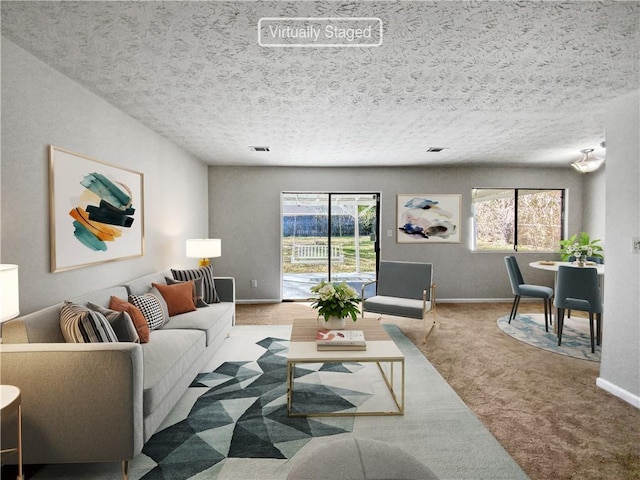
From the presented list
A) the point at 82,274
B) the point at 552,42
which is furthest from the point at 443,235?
the point at 82,274

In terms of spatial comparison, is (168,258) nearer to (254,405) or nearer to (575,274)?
(254,405)

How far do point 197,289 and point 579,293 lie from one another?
171 inches

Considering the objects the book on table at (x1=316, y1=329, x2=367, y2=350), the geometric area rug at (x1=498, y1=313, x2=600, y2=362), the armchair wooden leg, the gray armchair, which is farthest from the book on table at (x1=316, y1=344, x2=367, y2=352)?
the armchair wooden leg

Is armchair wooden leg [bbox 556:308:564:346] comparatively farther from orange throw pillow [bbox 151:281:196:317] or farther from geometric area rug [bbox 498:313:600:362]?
orange throw pillow [bbox 151:281:196:317]

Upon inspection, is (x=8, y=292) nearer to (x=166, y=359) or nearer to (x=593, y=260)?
(x=166, y=359)

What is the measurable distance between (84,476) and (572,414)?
3.21 metres

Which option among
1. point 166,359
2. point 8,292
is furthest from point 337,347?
point 8,292

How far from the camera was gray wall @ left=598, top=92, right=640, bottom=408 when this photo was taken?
2658 mm

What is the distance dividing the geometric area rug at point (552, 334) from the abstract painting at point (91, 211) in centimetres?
460

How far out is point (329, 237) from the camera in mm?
6242

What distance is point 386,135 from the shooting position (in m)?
4.10

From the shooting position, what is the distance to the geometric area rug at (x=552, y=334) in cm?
373

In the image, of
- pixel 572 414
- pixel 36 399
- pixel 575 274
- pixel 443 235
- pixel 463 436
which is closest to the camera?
pixel 36 399

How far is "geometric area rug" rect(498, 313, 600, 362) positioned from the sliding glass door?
2.45 m
